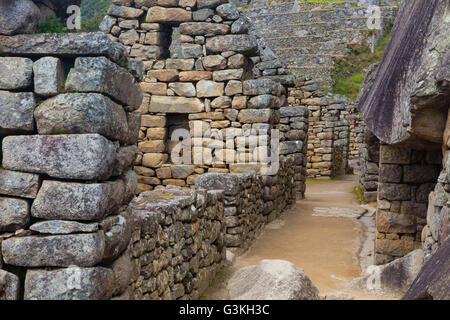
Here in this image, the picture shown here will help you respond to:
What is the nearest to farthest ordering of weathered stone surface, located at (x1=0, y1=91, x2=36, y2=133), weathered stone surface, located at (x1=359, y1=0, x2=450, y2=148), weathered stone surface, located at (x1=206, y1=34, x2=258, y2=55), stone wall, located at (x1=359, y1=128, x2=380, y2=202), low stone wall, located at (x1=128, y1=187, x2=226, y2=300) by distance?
1. weathered stone surface, located at (x1=0, y1=91, x2=36, y2=133)
2. low stone wall, located at (x1=128, y1=187, x2=226, y2=300)
3. weathered stone surface, located at (x1=359, y1=0, x2=450, y2=148)
4. weathered stone surface, located at (x1=206, y1=34, x2=258, y2=55)
5. stone wall, located at (x1=359, y1=128, x2=380, y2=202)

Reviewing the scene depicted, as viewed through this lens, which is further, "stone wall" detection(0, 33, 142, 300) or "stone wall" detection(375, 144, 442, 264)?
"stone wall" detection(375, 144, 442, 264)

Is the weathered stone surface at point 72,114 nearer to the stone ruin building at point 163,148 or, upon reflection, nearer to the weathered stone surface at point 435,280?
the stone ruin building at point 163,148

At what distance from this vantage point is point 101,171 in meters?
2.70

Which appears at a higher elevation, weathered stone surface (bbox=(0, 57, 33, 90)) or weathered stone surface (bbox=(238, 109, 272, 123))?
weathered stone surface (bbox=(0, 57, 33, 90))

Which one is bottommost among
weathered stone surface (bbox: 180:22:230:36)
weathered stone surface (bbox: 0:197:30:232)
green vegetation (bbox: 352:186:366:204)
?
green vegetation (bbox: 352:186:366:204)

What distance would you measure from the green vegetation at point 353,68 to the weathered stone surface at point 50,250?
82.0ft

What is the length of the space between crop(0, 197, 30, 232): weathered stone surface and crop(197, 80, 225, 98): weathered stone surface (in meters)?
6.05

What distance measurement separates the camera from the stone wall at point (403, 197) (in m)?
6.21

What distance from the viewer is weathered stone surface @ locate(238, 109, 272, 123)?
8.29 m

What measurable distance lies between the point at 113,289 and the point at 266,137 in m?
5.81

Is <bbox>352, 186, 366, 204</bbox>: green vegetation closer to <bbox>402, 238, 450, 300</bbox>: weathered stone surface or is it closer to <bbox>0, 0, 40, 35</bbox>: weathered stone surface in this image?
<bbox>402, 238, 450, 300</bbox>: weathered stone surface

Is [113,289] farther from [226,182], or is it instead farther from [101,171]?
[226,182]

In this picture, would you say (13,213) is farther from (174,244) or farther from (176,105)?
(176,105)

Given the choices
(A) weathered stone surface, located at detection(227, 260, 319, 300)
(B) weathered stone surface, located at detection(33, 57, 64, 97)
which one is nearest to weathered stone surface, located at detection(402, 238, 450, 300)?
(A) weathered stone surface, located at detection(227, 260, 319, 300)
